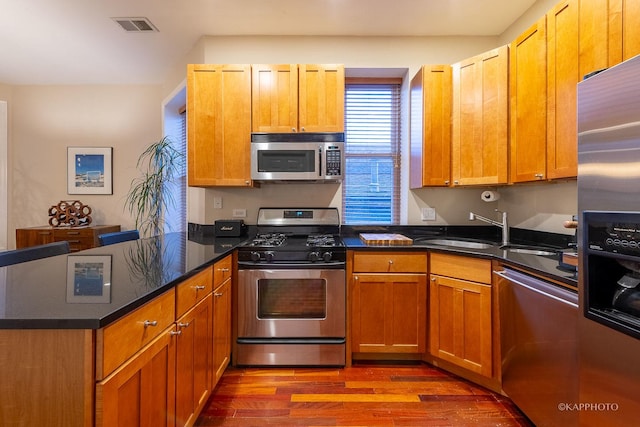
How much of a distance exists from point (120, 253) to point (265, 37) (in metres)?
2.20

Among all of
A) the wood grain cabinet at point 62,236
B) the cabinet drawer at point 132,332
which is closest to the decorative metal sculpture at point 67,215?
the wood grain cabinet at point 62,236

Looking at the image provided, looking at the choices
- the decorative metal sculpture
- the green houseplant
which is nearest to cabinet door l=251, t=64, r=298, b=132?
the green houseplant

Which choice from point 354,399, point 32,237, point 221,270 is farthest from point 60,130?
point 354,399

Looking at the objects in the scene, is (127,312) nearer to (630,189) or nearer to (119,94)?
(630,189)

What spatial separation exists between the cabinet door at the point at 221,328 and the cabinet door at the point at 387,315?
0.87 m

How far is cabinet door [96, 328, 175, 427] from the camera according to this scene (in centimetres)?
86

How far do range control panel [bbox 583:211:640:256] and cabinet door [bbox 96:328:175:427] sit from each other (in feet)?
5.04

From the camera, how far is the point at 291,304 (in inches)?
88.6

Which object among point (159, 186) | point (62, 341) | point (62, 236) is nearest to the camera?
point (62, 341)

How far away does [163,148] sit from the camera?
3521mm

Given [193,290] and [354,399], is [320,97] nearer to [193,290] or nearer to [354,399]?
[193,290]

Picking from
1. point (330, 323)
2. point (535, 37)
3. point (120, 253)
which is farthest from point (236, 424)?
point (535, 37)

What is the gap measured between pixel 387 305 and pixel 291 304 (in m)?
0.68

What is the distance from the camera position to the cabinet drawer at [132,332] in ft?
2.74
